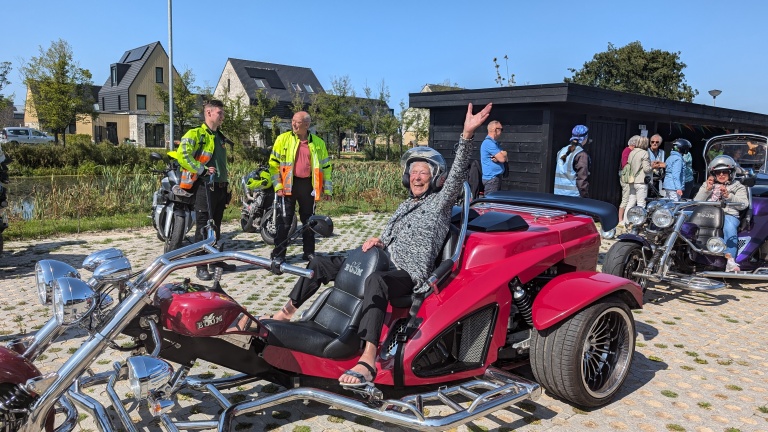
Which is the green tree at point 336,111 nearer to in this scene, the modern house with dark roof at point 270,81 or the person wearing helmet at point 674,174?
the modern house with dark roof at point 270,81

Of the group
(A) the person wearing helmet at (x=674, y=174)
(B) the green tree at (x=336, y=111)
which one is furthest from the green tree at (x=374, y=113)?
(A) the person wearing helmet at (x=674, y=174)

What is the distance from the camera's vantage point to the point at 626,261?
597 centimetres

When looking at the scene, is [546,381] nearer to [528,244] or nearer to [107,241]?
[528,244]

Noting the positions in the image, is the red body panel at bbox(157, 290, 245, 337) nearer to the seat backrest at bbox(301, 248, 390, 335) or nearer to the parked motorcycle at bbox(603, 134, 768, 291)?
the seat backrest at bbox(301, 248, 390, 335)

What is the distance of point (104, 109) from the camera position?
51031 millimetres

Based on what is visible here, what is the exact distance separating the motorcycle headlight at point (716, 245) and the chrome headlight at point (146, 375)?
6.08 meters

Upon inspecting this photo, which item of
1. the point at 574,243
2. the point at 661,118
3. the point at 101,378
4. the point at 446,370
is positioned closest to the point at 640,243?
the point at 574,243

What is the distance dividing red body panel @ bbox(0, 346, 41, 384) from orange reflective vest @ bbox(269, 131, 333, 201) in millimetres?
4620

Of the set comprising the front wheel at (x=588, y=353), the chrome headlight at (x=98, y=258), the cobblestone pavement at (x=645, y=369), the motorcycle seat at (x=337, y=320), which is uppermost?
the chrome headlight at (x=98, y=258)

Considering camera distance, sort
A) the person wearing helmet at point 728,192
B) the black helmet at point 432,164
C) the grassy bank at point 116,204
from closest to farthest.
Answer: the black helmet at point 432,164, the person wearing helmet at point 728,192, the grassy bank at point 116,204

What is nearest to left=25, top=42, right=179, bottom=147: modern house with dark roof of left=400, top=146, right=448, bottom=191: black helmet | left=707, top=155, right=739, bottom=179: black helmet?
left=707, top=155, right=739, bottom=179: black helmet

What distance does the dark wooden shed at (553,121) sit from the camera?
1173cm

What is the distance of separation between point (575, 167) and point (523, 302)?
4593 mm

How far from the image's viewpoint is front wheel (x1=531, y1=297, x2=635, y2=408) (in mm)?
3389
